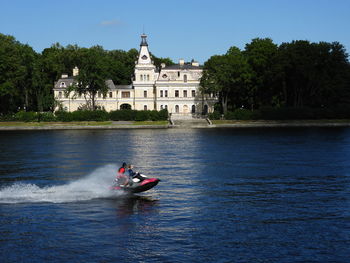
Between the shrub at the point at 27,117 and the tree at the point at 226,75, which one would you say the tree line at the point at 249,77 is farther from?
the shrub at the point at 27,117

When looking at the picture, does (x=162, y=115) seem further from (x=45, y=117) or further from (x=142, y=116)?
(x=45, y=117)

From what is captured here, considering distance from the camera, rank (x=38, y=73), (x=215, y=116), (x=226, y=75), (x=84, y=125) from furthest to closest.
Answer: (x=38, y=73)
(x=226, y=75)
(x=215, y=116)
(x=84, y=125)

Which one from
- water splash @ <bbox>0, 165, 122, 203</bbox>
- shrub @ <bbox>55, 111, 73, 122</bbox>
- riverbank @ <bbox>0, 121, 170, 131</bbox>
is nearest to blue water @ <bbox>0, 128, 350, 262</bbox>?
water splash @ <bbox>0, 165, 122, 203</bbox>

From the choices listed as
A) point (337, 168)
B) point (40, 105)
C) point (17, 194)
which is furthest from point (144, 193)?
point (40, 105)

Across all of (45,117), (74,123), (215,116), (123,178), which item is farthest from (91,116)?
(123,178)

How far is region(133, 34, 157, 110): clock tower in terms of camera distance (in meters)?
144

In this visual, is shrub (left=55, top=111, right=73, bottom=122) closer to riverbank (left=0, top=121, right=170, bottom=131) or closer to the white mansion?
riverbank (left=0, top=121, right=170, bottom=131)

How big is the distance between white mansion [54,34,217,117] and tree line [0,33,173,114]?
4.76 m

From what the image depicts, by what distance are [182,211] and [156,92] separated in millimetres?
115582

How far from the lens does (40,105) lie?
143 m

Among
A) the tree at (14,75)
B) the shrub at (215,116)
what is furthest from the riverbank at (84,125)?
the shrub at (215,116)

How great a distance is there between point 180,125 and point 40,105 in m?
43.6

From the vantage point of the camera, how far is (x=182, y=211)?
1249 inches

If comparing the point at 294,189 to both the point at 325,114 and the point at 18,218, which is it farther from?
the point at 325,114
